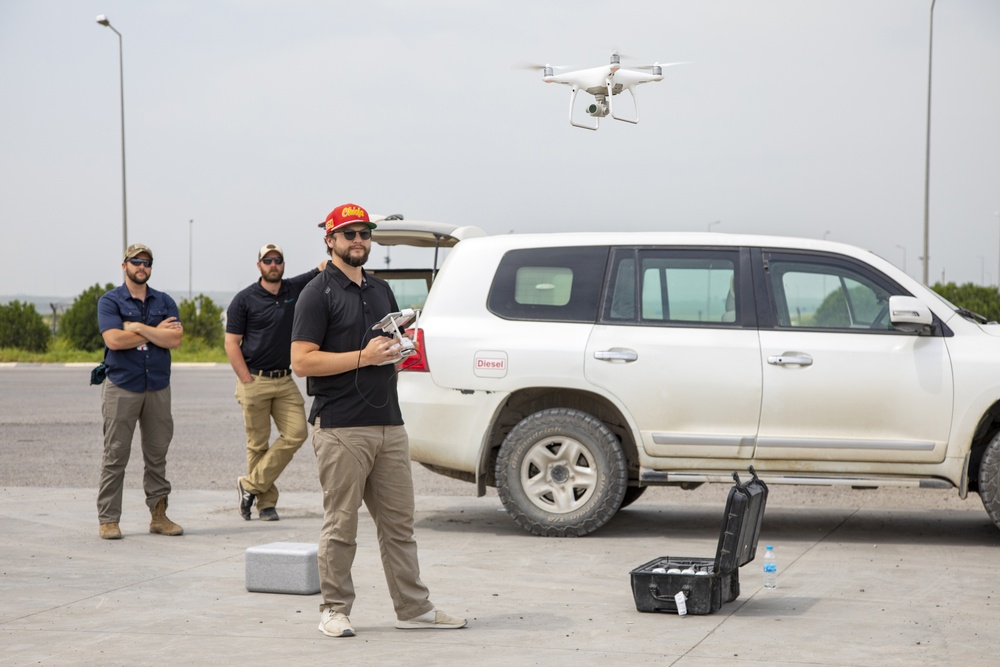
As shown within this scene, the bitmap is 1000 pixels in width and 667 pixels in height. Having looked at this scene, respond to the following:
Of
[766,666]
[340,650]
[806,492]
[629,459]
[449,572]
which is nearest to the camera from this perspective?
[766,666]

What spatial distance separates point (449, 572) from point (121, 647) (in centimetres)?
234

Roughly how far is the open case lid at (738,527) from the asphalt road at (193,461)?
392 cm

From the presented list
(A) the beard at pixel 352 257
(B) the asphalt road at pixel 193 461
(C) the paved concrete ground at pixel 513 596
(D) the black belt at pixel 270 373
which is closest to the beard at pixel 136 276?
(D) the black belt at pixel 270 373

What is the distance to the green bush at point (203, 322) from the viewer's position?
4306cm

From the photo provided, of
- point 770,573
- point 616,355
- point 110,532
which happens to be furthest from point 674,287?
point 110,532

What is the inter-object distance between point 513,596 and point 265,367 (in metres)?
3.43

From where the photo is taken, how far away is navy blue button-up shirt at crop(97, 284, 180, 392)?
8.84m

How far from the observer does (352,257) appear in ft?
20.0

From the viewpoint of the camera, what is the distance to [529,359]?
893 cm

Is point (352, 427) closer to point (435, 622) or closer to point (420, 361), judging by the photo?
point (435, 622)

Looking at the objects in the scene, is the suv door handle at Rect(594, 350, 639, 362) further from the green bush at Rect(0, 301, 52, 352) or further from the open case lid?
the green bush at Rect(0, 301, 52, 352)

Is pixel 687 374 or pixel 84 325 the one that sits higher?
pixel 687 374

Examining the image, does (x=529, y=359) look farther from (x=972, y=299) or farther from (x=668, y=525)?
(x=972, y=299)

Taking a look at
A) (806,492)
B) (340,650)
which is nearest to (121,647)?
(340,650)
